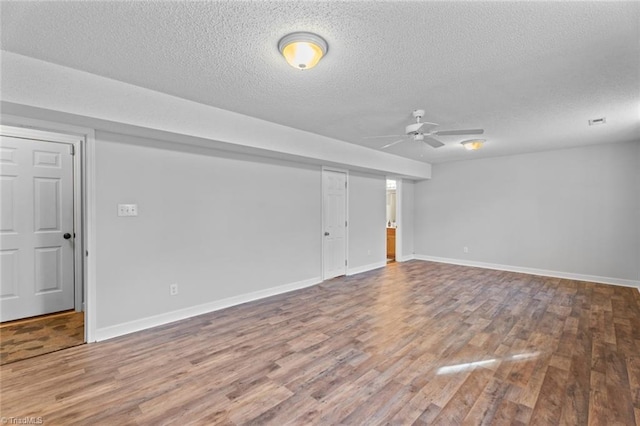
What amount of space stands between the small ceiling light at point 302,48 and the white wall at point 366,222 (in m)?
3.87

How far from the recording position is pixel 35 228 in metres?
3.59

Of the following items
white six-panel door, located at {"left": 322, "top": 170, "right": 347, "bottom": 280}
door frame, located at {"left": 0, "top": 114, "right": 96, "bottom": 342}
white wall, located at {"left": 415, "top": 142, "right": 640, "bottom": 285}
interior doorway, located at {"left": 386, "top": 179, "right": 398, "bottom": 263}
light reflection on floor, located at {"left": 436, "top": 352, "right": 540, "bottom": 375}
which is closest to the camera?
light reflection on floor, located at {"left": 436, "top": 352, "right": 540, "bottom": 375}

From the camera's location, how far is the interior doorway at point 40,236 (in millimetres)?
3391

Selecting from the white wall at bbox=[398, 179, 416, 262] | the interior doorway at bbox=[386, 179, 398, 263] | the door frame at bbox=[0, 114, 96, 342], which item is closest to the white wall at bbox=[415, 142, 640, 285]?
the white wall at bbox=[398, 179, 416, 262]

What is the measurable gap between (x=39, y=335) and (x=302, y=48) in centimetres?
391

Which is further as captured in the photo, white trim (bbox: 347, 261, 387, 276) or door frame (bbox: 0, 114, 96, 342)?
white trim (bbox: 347, 261, 387, 276)

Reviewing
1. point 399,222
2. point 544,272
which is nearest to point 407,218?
point 399,222

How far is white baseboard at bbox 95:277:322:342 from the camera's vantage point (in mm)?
3039

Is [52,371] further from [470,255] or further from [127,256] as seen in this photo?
[470,255]

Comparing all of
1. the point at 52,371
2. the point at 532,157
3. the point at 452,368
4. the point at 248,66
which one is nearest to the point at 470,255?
the point at 532,157

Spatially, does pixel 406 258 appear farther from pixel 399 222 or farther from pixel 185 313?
pixel 185 313

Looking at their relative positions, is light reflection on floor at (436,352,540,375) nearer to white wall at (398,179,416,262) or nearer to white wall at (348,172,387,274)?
white wall at (348,172,387,274)

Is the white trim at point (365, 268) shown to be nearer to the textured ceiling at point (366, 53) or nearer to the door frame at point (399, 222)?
the door frame at point (399, 222)

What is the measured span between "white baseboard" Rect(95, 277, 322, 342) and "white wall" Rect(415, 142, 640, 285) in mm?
4355
